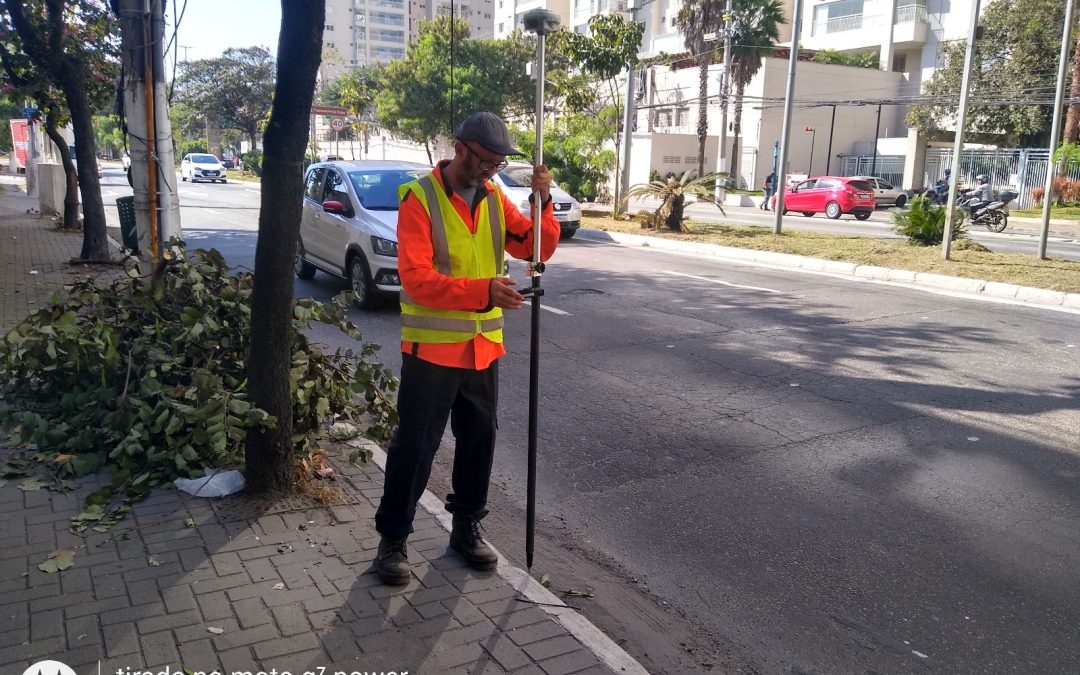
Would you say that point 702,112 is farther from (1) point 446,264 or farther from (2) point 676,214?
(1) point 446,264

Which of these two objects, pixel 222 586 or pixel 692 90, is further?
pixel 692 90

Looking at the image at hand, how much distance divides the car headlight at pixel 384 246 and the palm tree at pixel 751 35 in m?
35.0

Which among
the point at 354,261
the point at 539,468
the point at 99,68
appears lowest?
the point at 539,468

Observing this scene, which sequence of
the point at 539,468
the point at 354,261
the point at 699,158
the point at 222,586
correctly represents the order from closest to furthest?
the point at 222,586 < the point at 539,468 < the point at 354,261 < the point at 699,158

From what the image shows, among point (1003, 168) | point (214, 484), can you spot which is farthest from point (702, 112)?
point (214, 484)

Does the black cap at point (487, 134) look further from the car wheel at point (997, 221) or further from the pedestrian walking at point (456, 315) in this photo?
the car wheel at point (997, 221)

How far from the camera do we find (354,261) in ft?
34.2

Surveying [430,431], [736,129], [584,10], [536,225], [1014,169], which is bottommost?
[430,431]

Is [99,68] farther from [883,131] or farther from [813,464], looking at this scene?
[883,131]

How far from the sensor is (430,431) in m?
3.62

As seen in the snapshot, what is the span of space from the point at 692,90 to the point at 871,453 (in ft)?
152

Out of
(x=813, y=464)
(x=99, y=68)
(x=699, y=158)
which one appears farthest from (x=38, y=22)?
(x=699, y=158)

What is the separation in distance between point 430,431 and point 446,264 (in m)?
0.70

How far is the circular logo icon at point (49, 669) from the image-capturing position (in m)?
2.87
